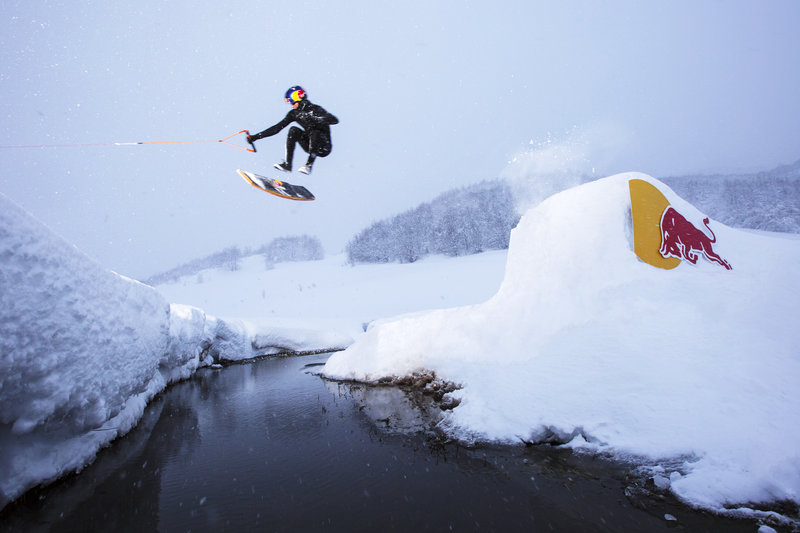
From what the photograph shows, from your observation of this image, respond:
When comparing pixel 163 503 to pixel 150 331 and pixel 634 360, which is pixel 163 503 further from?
pixel 634 360

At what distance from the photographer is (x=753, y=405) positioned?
5.25 m

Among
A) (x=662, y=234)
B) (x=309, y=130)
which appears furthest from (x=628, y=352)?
(x=309, y=130)

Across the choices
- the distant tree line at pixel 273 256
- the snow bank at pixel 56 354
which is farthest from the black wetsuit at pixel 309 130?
the distant tree line at pixel 273 256

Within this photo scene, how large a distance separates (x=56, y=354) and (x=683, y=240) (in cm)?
1453

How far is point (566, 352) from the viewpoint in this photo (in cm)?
781

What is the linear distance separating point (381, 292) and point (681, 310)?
125ft

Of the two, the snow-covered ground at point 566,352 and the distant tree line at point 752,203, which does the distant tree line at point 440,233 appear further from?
the snow-covered ground at point 566,352

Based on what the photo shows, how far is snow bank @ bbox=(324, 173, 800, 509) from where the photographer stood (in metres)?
4.86

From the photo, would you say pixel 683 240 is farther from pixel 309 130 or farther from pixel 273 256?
pixel 273 256

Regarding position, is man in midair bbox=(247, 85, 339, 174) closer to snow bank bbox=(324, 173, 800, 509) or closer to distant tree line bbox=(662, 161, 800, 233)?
snow bank bbox=(324, 173, 800, 509)

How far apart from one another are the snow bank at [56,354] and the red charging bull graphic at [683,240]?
13338mm

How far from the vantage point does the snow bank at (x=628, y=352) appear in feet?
15.9

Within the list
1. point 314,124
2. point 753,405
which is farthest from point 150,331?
point 753,405

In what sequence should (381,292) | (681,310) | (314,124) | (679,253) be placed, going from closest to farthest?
(681,310) < (314,124) < (679,253) < (381,292)
